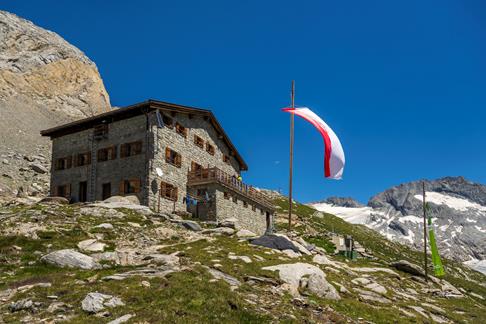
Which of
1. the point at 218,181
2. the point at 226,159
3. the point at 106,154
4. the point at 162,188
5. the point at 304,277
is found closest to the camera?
the point at 304,277

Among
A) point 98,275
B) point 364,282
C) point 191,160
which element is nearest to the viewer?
point 98,275

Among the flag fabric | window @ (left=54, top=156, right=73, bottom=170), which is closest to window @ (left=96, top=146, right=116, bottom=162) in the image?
window @ (left=54, top=156, right=73, bottom=170)

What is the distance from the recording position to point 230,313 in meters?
14.8

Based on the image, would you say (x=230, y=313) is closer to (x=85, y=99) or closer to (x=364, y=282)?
(x=364, y=282)

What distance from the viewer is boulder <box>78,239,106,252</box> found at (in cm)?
2245

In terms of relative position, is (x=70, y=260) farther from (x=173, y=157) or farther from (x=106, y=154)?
(x=106, y=154)

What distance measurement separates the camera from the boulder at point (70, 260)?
64.2 feet

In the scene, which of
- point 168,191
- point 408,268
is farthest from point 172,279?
point 408,268

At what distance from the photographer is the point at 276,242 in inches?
1121

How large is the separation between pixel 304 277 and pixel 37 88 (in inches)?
3975

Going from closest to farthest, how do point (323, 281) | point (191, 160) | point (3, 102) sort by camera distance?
point (323, 281) < point (191, 160) < point (3, 102)

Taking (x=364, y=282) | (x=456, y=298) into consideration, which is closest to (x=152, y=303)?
(x=364, y=282)

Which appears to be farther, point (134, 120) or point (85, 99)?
point (85, 99)

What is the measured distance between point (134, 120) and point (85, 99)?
278ft
